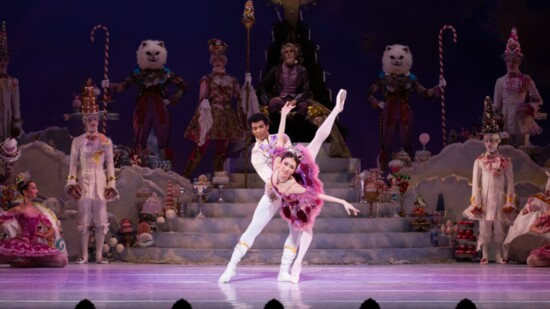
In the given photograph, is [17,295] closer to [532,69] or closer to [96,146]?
[96,146]

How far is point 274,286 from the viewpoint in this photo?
28.0ft

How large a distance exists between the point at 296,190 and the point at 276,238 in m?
2.59

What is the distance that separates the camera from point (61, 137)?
14.8 metres

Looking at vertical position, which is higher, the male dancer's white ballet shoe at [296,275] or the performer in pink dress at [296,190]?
the performer in pink dress at [296,190]

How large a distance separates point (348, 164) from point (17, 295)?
5836mm

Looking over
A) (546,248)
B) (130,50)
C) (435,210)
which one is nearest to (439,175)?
(435,210)

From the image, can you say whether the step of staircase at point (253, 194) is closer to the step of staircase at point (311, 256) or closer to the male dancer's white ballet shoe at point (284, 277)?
the step of staircase at point (311, 256)

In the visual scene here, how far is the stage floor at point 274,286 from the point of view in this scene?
7.24m

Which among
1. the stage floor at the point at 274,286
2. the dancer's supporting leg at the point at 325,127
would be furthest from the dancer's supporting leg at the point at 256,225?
the dancer's supporting leg at the point at 325,127

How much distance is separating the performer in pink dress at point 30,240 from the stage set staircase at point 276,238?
1036mm

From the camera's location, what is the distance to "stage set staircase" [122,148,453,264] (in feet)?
36.6

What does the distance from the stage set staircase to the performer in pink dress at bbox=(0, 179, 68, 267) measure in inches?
40.8

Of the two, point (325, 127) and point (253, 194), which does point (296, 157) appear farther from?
point (253, 194)

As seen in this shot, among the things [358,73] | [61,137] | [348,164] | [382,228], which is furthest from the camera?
[358,73]
